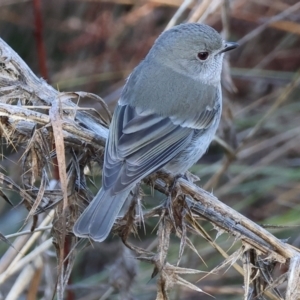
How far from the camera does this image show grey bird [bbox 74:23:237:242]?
2613mm

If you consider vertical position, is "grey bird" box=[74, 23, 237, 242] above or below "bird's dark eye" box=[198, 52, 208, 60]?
below

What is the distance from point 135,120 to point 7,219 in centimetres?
236

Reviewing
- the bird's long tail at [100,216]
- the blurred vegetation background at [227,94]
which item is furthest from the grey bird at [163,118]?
the blurred vegetation background at [227,94]

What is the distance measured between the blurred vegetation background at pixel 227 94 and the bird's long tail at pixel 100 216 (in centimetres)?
191

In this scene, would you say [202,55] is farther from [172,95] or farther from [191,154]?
[191,154]

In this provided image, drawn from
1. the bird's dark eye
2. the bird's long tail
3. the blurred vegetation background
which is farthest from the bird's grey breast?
the blurred vegetation background

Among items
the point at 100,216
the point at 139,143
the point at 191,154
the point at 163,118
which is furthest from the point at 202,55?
the point at 100,216

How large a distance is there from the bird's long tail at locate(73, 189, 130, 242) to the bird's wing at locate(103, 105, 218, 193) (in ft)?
0.21

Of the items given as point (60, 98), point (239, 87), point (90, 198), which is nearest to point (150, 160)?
point (90, 198)

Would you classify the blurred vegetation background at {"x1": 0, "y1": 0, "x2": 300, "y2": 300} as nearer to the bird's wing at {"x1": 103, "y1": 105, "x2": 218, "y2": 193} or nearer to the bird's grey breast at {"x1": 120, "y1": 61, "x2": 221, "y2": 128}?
the bird's grey breast at {"x1": 120, "y1": 61, "x2": 221, "y2": 128}

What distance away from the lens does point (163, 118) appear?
3.22 m

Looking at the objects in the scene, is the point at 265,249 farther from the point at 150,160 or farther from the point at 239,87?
the point at 239,87

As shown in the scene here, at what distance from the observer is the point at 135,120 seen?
309cm

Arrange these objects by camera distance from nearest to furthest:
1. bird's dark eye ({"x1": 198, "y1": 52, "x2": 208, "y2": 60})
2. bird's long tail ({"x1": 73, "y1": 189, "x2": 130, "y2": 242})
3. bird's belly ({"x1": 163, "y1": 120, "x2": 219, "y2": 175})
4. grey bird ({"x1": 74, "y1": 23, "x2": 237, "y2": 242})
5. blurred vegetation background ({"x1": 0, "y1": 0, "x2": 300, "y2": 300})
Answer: bird's long tail ({"x1": 73, "y1": 189, "x2": 130, "y2": 242}) → grey bird ({"x1": 74, "y1": 23, "x2": 237, "y2": 242}) → bird's belly ({"x1": 163, "y1": 120, "x2": 219, "y2": 175}) → bird's dark eye ({"x1": 198, "y1": 52, "x2": 208, "y2": 60}) → blurred vegetation background ({"x1": 0, "y1": 0, "x2": 300, "y2": 300})
